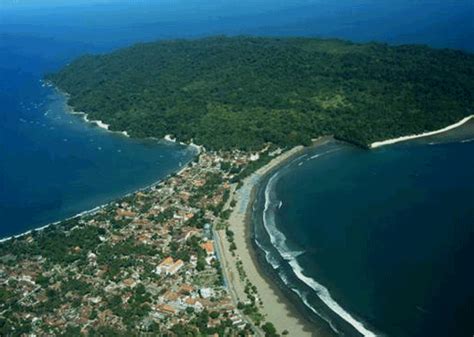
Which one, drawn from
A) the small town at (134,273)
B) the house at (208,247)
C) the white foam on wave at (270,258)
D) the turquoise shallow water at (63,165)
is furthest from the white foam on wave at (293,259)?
the turquoise shallow water at (63,165)

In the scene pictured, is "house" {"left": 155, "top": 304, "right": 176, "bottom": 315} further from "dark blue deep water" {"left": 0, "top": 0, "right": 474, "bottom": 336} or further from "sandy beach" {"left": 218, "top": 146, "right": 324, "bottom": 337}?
"dark blue deep water" {"left": 0, "top": 0, "right": 474, "bottom": 336}

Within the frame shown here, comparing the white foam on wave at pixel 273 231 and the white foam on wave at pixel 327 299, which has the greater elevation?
the white foam on wave at pixel 273 231

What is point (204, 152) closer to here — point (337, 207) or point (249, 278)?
point (337, 207)

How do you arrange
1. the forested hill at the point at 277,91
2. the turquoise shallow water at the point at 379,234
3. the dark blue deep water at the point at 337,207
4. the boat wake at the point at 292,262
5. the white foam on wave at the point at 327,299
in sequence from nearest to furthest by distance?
the white foam on wave at the point at 327,299, the boat wake at the point at 292,262, the turquoise shallow water at the point at 379,234, the dark blue deep water at the point at 337,207, the forested hill at the point at 277,91

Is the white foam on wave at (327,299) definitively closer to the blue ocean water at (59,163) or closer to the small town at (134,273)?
the small town at (134,273)

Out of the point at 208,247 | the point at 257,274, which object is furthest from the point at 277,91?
the point at 257,274

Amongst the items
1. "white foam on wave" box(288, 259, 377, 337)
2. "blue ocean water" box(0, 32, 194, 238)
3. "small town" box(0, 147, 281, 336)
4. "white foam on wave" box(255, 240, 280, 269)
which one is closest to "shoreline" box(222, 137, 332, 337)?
"white foam on wave" box(255, 240, 280, 269)
